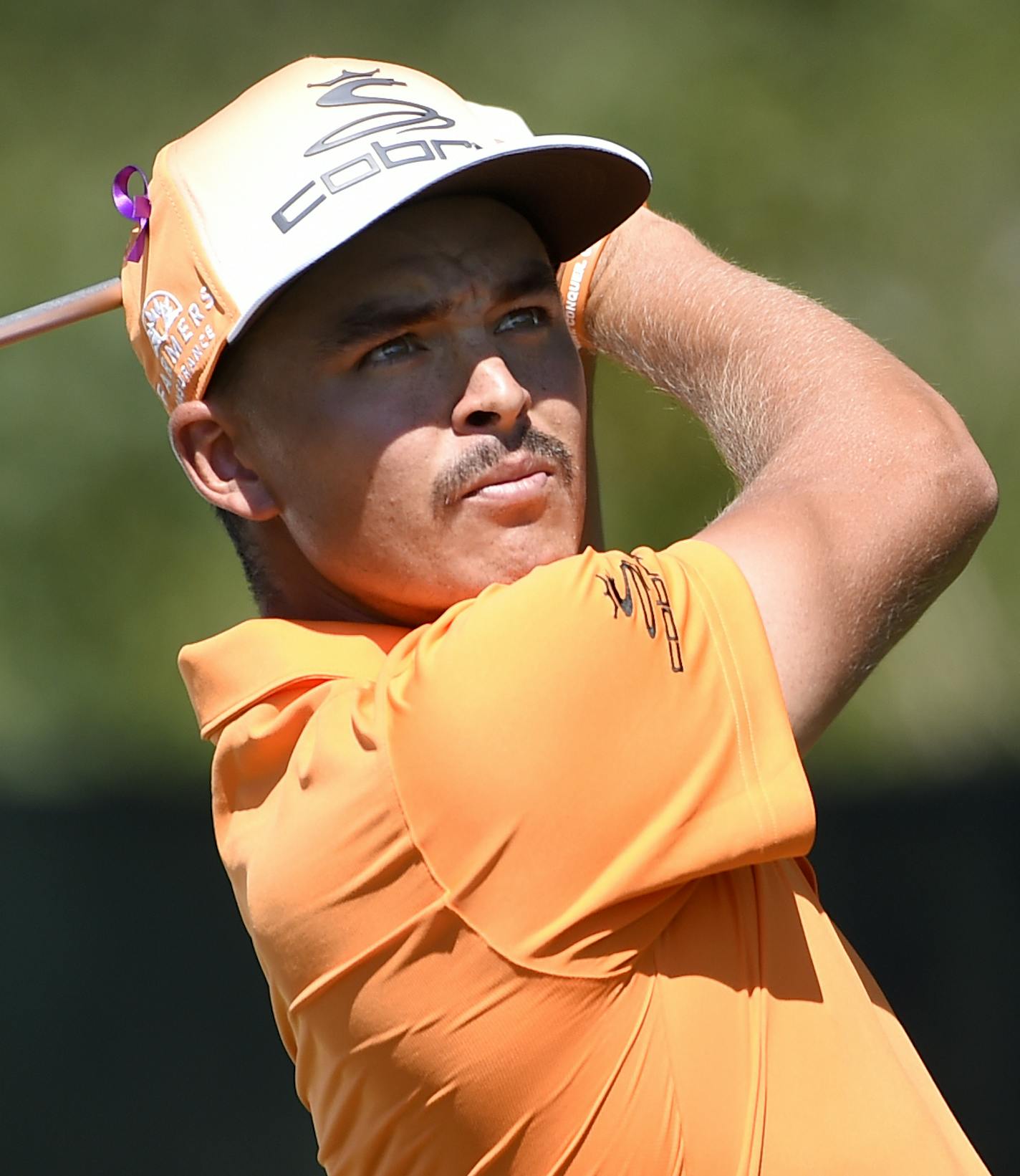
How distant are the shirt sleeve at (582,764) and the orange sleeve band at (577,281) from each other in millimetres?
593

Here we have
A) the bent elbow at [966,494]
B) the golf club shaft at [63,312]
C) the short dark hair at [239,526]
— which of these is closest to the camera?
the bent elbow at [966,494]

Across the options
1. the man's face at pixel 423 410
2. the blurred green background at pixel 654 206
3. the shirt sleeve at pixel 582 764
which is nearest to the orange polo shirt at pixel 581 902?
the shirt sleeve at pixel 582 764

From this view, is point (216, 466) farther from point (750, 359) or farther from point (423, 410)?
point (750, 359)

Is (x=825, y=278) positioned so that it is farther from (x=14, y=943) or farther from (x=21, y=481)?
(x=14, y=943)

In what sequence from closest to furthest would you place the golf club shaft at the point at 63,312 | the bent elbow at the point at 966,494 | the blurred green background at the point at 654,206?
the bent elbow at the point at 966,494 → the golf club shaft at the point at 63,312 → the blurred green background at the point at 654,206

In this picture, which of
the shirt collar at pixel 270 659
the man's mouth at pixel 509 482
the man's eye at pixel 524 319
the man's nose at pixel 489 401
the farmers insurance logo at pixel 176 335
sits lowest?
the shirt collar at pixel 270 659

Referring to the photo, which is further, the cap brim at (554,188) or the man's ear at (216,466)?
the man's ear at (216,466)

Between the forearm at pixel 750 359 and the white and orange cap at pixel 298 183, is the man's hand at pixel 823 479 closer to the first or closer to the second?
the forearm at pixel 750 359

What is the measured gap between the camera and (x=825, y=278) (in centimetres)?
338

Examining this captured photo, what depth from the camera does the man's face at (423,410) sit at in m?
1.29

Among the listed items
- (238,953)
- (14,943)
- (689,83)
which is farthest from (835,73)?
(14,943)

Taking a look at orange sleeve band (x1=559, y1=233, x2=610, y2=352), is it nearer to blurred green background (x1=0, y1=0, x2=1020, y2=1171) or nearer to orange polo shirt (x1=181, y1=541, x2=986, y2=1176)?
orange polo shirt (x1=181, y1=541, x2=986, y2=1176)

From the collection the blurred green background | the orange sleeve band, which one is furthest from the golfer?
the blurred green background

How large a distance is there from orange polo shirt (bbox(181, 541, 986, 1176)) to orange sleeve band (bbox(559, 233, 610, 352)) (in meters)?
0.53
